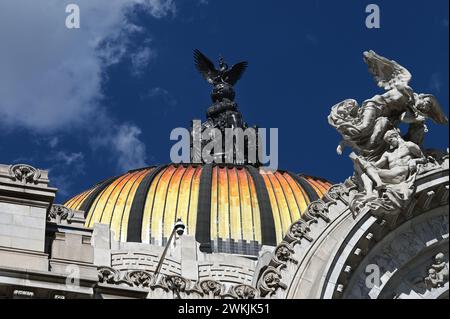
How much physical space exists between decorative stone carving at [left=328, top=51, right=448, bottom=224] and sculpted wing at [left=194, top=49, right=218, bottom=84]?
24907 mm

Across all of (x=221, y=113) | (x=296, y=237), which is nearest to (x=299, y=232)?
(x=296, y=237)

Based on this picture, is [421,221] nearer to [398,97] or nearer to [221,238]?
[398,97]

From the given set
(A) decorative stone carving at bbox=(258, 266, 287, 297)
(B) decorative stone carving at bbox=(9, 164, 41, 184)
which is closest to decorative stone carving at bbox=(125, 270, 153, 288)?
(A) decorative stone carving at bbox=(258, 266, 287, 297)

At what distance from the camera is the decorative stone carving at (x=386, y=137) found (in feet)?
116

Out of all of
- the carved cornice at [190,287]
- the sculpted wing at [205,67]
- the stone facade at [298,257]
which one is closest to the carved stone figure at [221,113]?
the sculpted wing at [205,67]

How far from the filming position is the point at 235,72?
209 feet

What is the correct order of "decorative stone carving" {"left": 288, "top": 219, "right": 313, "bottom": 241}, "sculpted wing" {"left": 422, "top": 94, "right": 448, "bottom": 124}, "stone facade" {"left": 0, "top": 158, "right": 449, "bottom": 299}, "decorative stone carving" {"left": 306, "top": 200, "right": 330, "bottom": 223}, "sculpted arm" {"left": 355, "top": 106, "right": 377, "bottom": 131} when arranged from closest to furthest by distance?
"stone facade" {"left": 0, "top": 158, "right": 449, "bottom": 299}
"decorative stone carving" {"left": 288, "top": 219, "right": 313, "bottom": 241}
"decorative stone carving" {"left": 306, "top": 200, "right": 330, "bottom": 223}
"sculpted arm" {"left": 355, "top": 106, "right": 377, "bottom": 131}
"sculpted wing" {"left": 422, "top": 94, "right": 448, "bottom": 124}

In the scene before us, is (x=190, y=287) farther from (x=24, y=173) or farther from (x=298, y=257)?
(x=24, y=173)

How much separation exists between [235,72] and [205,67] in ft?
4.20

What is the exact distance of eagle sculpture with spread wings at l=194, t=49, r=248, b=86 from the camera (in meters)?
63.0

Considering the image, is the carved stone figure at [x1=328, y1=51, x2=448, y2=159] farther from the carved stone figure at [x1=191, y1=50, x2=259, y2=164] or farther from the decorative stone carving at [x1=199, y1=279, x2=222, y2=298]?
the carved stone figure at [x1=191, y1=50, x2=259, y2=164]

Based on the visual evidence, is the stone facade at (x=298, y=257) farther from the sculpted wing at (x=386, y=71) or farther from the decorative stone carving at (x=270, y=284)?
the sculpted wing at (x=386, y=71)

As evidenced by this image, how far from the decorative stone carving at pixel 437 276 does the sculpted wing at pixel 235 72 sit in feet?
93.4
